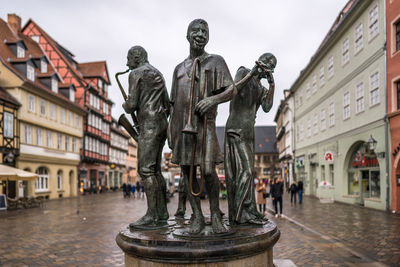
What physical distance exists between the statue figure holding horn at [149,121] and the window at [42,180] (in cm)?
2742

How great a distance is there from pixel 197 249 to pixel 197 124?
43.5 inches

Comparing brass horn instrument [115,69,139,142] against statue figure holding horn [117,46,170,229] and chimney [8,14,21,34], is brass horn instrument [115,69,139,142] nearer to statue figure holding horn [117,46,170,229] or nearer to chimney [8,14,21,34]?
statue figure holding horn [117,46,170,229]

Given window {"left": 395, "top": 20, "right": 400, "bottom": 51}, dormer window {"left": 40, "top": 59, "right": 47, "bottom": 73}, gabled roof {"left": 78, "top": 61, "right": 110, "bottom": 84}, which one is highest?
gabled roof {"left": 78, "top": 61, "right": 110, "bottom": 84}

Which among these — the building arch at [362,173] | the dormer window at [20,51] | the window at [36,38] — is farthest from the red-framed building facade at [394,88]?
the window at [36,38]

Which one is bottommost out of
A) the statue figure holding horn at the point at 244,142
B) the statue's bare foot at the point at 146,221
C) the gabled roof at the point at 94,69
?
the statue's bare foot at the point at 146,221

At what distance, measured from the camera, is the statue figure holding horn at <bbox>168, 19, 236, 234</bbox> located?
11.6ft

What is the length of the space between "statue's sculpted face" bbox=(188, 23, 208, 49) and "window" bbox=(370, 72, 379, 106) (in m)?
15.6

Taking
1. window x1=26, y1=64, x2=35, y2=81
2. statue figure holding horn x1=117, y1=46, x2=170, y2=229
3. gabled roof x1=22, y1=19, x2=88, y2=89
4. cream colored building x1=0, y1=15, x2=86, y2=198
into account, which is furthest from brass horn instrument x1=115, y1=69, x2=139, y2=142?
gabled roof x1=22, y1=19, x2=88, y2=89

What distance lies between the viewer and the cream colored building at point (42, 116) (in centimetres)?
2656

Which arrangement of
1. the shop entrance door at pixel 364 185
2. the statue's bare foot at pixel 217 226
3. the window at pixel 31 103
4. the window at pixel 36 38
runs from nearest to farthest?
the statue's bare foot at pixel 217 226
the shop entrance door at pixel 364 185
the window at pixel 31 103
the window at pixel 36 38

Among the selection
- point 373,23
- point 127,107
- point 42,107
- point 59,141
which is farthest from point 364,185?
point 59,141

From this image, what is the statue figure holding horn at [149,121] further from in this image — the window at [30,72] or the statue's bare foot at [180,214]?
the window at [30,72]

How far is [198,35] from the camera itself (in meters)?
3.74

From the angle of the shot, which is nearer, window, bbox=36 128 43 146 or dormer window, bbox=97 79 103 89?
window, bbox=36 128 43 146
